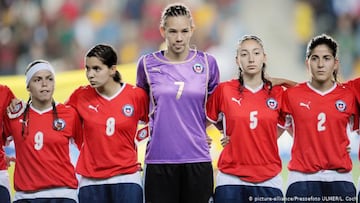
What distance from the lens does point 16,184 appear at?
6.19 meters

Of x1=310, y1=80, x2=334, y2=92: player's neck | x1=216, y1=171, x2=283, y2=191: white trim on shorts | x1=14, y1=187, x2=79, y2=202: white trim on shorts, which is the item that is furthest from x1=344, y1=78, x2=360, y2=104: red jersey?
x1=14, y1=187, x2=79, y2=202: white trim on shorts

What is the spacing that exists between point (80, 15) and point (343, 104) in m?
8.33

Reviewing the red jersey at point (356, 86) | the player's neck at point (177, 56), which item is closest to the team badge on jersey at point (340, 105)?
the red jersey at point (356, 86)

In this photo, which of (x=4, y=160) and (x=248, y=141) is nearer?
(x=248, y=141)

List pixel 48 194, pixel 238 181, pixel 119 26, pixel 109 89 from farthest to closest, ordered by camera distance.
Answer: pixel 119 26 < pixel 109 89 < pixel 238 181 < pixel 48 194

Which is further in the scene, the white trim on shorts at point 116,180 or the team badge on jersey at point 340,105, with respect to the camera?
the team badge on jersey at point 340,105

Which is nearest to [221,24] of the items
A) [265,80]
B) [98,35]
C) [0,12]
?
[98,35]

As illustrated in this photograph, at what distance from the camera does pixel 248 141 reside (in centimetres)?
627

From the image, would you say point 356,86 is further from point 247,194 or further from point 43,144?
point 43,144

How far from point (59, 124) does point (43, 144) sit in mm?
182

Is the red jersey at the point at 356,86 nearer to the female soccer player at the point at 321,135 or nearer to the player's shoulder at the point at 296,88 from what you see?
the female soccer player at the point at 321,135

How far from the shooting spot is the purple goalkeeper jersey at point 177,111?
6195 millimetres

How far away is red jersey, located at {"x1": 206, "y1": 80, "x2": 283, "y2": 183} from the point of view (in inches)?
247

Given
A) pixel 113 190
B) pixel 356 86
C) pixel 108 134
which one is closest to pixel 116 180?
pixel 113 190
